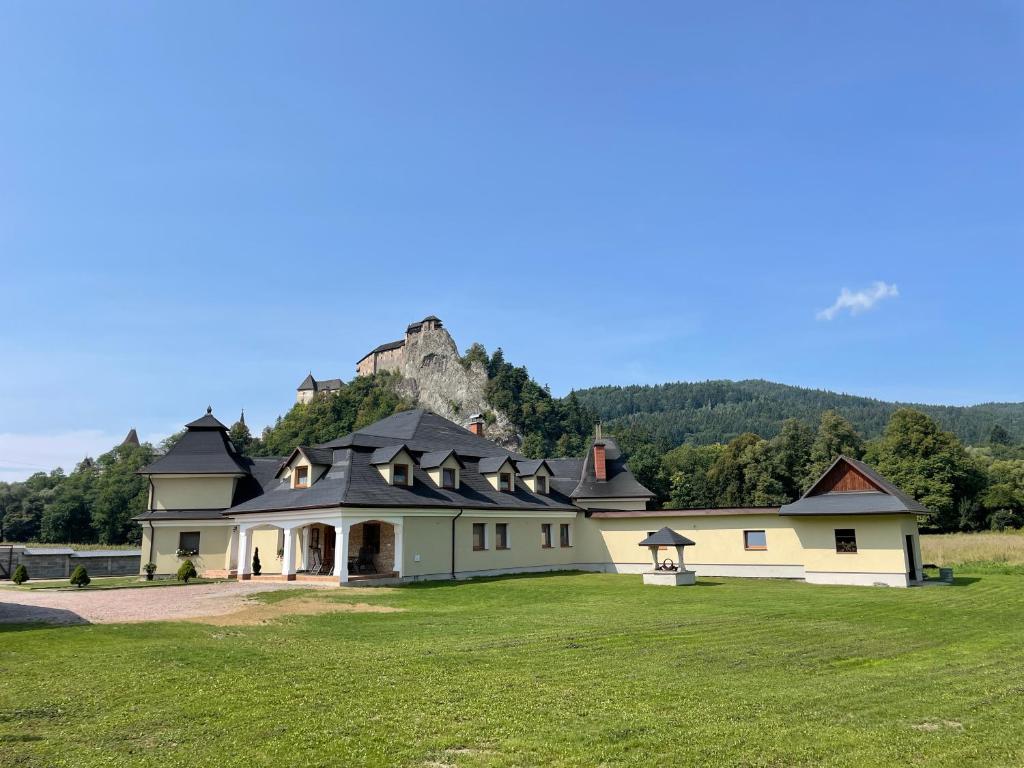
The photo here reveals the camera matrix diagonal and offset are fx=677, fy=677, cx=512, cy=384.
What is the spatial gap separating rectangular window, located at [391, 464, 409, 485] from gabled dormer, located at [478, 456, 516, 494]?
5668mm

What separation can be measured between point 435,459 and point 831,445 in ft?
186

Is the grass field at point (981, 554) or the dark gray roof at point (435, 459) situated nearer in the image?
the dark gray roof at point (435, 459)

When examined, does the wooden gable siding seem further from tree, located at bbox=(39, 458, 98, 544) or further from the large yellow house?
tree, located at bbox=(39, 458, 98, 544)

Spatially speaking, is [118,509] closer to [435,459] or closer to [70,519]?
[70,519]

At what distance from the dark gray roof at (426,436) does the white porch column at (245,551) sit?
5.20 m

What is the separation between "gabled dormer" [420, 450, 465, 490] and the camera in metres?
30.0

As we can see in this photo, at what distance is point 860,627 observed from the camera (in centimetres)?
1442

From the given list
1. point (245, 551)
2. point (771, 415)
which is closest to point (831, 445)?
point (245, 551)

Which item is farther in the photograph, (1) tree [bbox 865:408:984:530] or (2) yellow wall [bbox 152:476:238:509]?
(1) tree [bbox 865:408:984:530]

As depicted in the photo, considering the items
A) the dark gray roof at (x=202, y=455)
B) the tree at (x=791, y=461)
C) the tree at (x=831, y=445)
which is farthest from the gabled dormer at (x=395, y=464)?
the tree at (x=791, y=461)

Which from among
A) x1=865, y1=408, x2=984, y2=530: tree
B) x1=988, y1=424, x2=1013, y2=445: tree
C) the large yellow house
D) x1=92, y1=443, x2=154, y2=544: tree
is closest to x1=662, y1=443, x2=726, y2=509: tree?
x1=865, y1=408, x2=984, y2=530: tree

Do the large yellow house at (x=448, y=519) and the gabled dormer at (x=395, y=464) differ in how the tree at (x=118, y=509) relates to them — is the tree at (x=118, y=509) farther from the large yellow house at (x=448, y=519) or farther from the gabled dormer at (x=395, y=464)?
the gabled dormer at (x=395, y=464)

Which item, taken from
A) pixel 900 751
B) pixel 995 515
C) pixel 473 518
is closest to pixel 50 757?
pixel 900 751

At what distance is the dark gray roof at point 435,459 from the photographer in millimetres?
30016
